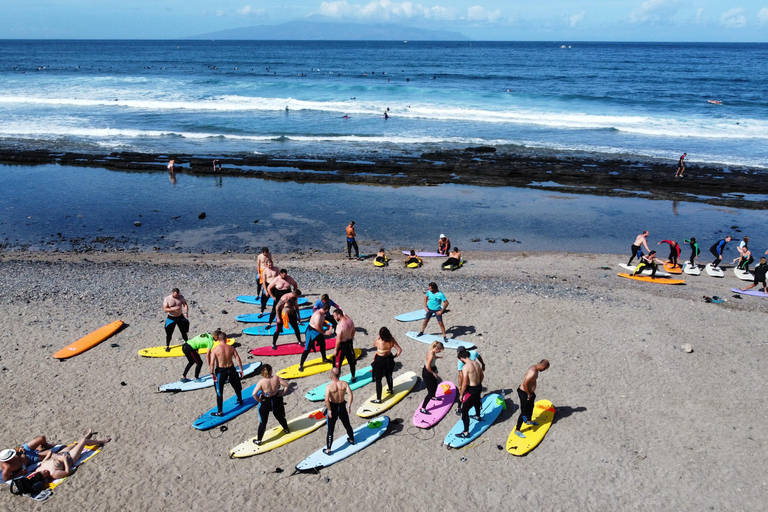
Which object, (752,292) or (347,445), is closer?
(347,445)

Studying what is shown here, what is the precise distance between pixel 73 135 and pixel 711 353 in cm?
4510

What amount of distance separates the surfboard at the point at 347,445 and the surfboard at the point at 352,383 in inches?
33.5

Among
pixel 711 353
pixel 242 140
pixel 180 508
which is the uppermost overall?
pixel 242 140

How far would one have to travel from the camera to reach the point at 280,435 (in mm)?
9047

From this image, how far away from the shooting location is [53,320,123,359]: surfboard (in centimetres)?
1159

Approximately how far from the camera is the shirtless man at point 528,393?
338 inches

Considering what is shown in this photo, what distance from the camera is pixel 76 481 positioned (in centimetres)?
808

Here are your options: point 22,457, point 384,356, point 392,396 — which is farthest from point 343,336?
point 22,457

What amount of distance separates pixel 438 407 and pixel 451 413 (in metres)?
0.27

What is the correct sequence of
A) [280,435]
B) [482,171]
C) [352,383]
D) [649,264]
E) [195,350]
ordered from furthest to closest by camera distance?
[482,171]
[649,264]
[352,383]
[195,350]
[280,435]

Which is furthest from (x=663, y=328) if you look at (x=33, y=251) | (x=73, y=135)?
(x=73, y=135)

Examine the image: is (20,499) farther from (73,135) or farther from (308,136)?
(73,135)

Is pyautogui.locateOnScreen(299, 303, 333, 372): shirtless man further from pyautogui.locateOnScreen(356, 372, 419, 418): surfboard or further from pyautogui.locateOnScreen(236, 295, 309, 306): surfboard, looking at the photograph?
pyautogui.locateOnScreen(236, 295, 309, 306): surfboard

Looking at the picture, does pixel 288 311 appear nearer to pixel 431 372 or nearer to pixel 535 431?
pixel 431 372
